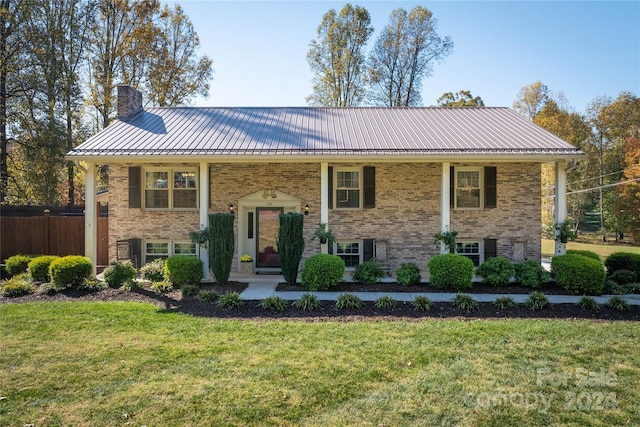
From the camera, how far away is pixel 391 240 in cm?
1152

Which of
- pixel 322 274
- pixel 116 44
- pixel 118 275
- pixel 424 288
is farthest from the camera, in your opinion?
pixel 116 44

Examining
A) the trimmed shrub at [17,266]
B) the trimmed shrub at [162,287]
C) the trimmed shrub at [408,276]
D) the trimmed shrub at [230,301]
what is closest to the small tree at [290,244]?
the trimmed shrub at [230,301]

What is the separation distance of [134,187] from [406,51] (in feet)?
65.9

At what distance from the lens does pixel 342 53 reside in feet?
80.6

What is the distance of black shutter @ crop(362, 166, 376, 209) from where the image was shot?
1143cm

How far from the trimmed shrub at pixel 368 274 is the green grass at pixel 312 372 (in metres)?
3.08

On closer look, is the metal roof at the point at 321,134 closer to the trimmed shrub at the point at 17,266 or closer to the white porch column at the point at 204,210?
Result: the white porch column at the point at 204,210

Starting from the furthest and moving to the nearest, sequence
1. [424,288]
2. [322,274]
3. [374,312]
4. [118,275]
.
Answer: [118,275] < [424,288] < [322,274] < [374,312]

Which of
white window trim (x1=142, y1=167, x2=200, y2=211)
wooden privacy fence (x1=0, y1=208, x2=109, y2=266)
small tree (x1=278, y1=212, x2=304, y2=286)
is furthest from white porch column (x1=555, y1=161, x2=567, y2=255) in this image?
wooden privacy fence (x1=0, y1=208, x2=109, y2=266)

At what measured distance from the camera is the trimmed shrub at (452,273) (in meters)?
8.76

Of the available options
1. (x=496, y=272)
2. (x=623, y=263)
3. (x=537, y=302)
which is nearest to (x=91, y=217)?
(x=496, y=272)

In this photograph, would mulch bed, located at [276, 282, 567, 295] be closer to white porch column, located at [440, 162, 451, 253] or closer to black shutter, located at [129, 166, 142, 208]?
white porch column, located at [440, 162, 451, 253]

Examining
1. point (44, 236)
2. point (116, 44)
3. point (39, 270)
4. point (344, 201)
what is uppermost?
point (116, 44)

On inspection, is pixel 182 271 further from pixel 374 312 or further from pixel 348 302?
pixel 374 312
